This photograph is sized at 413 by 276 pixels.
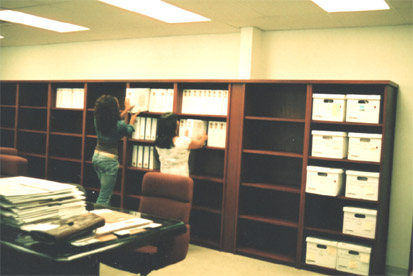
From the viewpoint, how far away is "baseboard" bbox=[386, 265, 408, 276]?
13.9ft

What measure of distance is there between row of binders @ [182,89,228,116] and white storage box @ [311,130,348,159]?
109cm

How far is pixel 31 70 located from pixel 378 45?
5682 millimetres

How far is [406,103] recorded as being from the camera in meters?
4.25

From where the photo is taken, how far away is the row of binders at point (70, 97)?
5.72 meters

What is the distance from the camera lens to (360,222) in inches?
155

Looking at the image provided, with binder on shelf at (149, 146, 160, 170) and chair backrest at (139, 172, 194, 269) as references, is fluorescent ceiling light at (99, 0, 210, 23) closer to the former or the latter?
binder on shelf at (149, 146, 160, 170)

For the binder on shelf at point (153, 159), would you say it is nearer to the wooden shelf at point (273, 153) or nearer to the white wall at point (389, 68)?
the wooden shelf at point (273, 153)

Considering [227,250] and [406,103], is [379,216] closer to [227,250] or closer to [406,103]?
[406,103]

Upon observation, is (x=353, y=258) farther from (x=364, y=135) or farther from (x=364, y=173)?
(x=364, y=135)

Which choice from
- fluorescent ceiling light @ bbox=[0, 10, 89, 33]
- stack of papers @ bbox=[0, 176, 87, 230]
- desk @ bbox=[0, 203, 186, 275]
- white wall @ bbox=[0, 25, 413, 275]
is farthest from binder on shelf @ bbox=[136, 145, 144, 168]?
stack of papers @ bbox=[0, 176, 87, 230]

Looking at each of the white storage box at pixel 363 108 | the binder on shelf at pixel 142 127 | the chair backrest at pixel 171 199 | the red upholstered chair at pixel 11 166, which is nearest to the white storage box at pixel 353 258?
the white storage box at pixel 363 108

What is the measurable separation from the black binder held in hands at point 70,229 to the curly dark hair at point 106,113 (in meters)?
2.15

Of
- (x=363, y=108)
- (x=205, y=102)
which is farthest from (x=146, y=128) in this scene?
(x=363, y=108)

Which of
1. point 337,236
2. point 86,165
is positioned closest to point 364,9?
point 337,236
